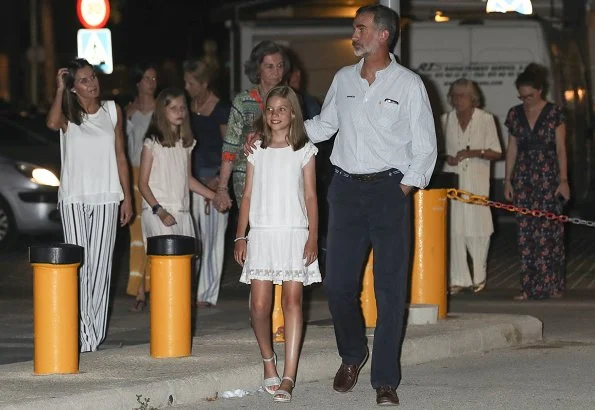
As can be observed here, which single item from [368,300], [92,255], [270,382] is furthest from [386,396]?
[92,255]

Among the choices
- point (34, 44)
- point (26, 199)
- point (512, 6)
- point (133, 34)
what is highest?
point (133, 34)

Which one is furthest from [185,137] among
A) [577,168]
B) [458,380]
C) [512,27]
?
[577,168]

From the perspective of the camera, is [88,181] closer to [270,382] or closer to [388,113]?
[270,382]

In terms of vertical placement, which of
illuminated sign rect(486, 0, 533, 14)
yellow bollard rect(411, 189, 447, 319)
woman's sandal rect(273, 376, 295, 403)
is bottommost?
woman's sandal rect(273, 376, 295, 403)

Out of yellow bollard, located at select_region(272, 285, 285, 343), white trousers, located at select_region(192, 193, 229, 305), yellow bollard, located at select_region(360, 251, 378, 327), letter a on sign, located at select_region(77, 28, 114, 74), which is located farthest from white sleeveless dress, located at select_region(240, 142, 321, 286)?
letter a on sign, located at select_region(77, 28, 114, 74)

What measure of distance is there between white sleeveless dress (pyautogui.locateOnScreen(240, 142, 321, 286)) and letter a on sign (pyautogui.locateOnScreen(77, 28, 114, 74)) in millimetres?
13265

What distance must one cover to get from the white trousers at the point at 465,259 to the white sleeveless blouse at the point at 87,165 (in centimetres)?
457

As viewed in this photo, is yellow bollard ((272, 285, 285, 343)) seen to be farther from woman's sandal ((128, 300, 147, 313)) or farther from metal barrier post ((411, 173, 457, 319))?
woman's sandal ((128, 300, 147, 313))

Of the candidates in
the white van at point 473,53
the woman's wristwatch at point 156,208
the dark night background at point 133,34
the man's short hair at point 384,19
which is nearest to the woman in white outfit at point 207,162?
the woman's wristwatch at point 156,208

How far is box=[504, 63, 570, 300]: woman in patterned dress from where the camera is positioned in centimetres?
1195

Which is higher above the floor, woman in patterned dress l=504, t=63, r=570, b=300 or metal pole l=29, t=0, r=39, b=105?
metal pole l=29, t=0, r=39, b=105

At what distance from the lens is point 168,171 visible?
34.0ft

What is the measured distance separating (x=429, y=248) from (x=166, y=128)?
2.02 m

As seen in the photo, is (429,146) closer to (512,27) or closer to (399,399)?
(399,399)
